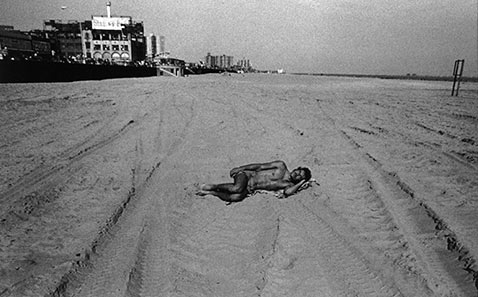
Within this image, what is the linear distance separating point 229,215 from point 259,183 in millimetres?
900

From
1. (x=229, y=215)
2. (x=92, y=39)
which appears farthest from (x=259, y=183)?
(x=92, y=39)

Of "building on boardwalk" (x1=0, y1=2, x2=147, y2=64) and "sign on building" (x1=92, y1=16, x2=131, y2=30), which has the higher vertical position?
"sign on building" (x1=92, y1=16, x2=131, y2=30)

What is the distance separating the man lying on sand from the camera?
4.97 meters

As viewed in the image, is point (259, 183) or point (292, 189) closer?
point (292, 189)

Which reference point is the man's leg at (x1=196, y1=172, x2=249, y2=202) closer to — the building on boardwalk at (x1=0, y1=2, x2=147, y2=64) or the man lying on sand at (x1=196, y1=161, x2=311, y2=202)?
the man lying on sand at (x1=196, y1=161, x2=311, y2=202)

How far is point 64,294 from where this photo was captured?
2.87m

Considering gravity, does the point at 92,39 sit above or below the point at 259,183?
above

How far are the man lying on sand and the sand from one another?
0.17 metres

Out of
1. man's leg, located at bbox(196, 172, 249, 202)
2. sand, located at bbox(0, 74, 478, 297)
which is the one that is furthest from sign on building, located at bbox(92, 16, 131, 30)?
man's leg, located at bbox(196, 172, 249, 202)

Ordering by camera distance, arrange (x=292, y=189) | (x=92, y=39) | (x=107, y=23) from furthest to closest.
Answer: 1. (x=107, y=23)
2. (x=92, y=39)
3. (x=292, y=189)

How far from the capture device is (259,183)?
5.15 meters

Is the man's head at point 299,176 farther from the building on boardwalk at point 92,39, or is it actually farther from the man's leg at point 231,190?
the building on boardwalk at point 92,39

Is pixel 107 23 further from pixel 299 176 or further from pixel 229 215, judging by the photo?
pixel 229 215

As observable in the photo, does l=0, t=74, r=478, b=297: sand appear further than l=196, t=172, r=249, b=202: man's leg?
No
